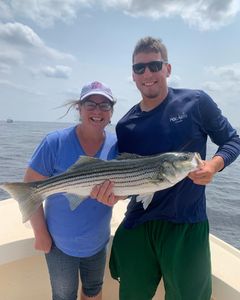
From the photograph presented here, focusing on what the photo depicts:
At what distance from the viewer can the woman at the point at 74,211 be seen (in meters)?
3.04

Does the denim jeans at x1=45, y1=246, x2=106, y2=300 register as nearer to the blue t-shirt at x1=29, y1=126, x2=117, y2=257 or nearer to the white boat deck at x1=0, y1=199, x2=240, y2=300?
the blue t-shirt at x1=29, y1=126, x2=117, y2=257

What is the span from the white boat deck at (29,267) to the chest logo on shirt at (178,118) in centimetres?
153

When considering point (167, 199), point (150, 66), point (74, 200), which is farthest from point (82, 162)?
point (150, 66)

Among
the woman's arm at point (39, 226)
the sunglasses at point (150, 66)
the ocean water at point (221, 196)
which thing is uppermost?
the sunglasses at point (150, 66)

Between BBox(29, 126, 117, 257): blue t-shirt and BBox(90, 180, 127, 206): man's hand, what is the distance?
6.3 inches

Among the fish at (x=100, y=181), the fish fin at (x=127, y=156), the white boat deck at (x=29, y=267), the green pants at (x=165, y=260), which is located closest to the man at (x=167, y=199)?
the green pants at (x=165, y=260)

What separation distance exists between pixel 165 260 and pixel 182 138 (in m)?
1.08

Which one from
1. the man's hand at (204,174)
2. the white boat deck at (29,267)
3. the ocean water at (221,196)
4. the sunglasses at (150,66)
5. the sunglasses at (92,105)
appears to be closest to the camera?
the man's hand at (204,174)

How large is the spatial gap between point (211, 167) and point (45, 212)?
1.51 meters

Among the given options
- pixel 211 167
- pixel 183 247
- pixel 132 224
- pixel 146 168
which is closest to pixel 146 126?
pixel 146 168

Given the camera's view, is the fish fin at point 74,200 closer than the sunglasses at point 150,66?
Yes

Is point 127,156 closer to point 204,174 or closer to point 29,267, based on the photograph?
point 204,174

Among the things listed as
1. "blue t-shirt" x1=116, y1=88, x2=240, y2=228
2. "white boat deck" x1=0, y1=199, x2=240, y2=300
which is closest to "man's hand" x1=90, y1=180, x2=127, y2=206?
"blue t-shirt" x1=116, y1=88, x2=240, y2=228

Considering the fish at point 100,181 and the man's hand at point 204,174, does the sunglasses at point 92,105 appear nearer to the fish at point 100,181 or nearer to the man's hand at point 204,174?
the fish at point 100,181
